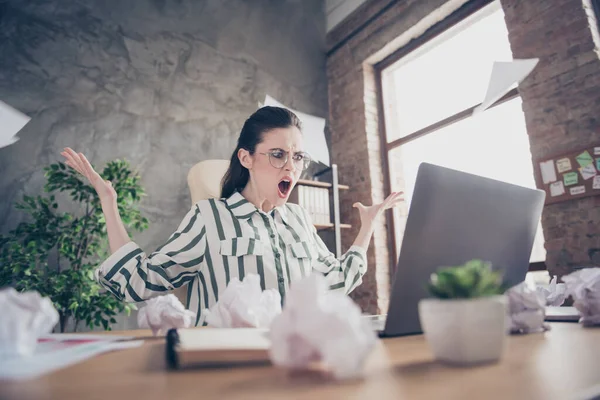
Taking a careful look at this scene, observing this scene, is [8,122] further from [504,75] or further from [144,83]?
[144,83]

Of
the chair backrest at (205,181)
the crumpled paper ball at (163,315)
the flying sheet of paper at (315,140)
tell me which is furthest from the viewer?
the flying sheet of paper at (315,140)

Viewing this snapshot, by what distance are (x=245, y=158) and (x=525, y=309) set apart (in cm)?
116

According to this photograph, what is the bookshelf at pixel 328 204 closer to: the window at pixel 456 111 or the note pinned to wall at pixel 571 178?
the window at pixel 456 111

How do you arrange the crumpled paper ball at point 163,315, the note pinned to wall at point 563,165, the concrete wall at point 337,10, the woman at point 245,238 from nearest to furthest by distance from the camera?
the crumpled paper ball at point 163,315
the woman at point 245,238
the note pinned to wall at point 563,165
the concrete wall at point 337,10

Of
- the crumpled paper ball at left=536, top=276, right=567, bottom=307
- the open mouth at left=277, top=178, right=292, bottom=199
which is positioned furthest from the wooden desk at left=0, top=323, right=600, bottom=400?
the open mouth at left=277, top=178, right=292, bottom=199

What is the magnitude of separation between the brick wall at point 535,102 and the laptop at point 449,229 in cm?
184

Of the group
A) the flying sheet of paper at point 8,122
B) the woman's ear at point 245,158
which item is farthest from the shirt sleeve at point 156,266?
the flying sheet of paper at point 8,122

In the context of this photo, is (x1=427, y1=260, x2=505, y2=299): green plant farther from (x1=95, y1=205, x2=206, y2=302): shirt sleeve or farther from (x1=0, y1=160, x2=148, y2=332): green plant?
(x1=0, y1=160, x2=148, y2=332): green plant

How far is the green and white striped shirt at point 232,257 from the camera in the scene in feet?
4.17

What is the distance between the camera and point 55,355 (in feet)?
1.69

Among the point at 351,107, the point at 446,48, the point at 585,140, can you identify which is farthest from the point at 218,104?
the point at 585,140

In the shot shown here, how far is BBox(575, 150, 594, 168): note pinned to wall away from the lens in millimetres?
2291

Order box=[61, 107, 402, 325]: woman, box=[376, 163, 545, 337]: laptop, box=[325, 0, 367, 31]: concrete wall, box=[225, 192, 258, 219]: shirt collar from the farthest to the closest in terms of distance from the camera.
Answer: box=[325, 0, 367, 31]: concrete wall < box=[225, 192, 258, 219]: shirt collar < box=[61, 107, 402, 325]: woman < box=[376, 163, 545, 337]: laptop

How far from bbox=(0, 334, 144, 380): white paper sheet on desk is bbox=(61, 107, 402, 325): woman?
1.32 feet
